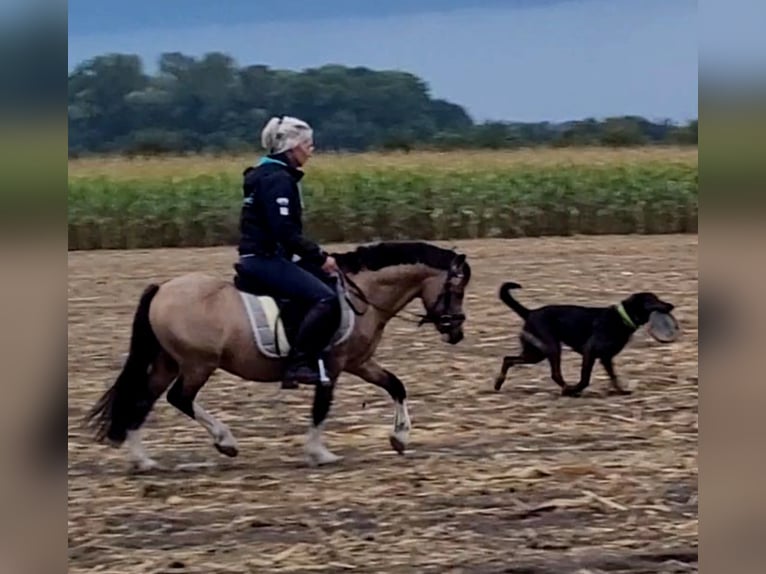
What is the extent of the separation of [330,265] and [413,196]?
36 centimetres

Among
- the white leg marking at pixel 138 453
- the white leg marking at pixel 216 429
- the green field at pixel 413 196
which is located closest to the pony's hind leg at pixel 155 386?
the white leg marking at pixel 138 453

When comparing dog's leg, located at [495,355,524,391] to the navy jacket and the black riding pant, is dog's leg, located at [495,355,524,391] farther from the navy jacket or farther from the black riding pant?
the navy jacket

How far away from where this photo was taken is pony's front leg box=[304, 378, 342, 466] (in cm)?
470

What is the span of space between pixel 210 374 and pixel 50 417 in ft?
1.96

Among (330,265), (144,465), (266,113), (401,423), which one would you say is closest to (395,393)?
(401,423)

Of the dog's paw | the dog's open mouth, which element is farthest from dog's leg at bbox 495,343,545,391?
the dog's open mouth

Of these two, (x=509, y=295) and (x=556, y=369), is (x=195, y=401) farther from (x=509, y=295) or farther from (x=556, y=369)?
(x=556, y=369)

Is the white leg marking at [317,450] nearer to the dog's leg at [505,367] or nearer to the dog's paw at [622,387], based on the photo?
the dog's leg at [505,367]

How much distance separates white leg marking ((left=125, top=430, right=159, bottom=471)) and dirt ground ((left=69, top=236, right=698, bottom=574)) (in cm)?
3

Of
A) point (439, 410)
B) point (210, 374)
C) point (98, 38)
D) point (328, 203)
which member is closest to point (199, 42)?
point (98, 38)

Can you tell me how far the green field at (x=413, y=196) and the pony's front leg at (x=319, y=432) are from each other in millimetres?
501

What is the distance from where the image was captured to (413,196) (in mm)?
4773

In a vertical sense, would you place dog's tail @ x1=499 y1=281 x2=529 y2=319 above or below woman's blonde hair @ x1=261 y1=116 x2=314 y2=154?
below

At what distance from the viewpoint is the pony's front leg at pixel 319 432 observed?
470 cm
